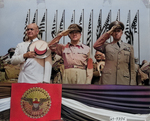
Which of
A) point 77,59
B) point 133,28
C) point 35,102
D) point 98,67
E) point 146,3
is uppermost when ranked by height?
point 146,3

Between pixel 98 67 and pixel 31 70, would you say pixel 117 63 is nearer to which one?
pixel 98 67

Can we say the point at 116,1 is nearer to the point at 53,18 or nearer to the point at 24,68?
the point at 53,18

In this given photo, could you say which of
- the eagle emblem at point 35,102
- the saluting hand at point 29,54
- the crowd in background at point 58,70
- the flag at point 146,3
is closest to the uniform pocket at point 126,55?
the crowd in background at point 58,70

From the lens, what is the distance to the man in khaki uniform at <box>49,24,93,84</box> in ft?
14.0

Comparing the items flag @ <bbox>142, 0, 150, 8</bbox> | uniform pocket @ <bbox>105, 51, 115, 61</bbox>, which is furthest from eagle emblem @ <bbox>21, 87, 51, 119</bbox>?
flag @ <bbox>142, 0, 150, 8</bbox>

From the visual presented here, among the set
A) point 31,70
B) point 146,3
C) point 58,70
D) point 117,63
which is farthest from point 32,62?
point 146,3

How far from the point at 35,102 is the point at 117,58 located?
174 cm

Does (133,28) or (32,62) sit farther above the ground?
(133,28)

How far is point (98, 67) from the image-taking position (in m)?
4.62

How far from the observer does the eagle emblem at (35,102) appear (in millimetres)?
3965

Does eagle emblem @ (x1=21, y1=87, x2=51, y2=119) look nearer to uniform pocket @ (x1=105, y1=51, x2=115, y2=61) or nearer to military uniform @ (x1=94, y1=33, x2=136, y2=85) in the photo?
military uniform @ (x1=94, y1=33, x2=136, y2=85)

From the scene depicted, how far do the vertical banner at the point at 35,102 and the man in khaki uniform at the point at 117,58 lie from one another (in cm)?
101

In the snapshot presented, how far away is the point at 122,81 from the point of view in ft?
14.2

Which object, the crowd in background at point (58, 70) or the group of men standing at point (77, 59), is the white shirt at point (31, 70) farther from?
the crowd in background at point (58, 70)
